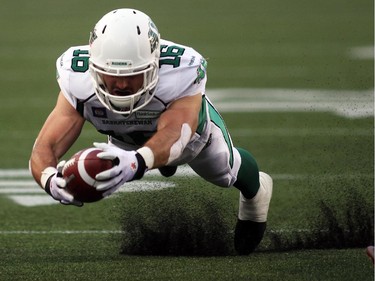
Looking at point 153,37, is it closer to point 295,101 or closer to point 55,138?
point 55,138

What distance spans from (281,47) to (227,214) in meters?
8.92

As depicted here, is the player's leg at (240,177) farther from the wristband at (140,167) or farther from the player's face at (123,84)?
the wristband at (140,167)

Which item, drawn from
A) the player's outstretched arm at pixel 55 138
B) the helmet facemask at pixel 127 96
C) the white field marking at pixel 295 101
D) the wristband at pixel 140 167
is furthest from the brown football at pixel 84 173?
the white field marking at pixel 295 101

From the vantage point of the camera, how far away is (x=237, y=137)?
9.97 m

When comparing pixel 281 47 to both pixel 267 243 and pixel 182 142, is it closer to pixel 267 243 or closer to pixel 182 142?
pixel 267 243

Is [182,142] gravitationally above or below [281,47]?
above

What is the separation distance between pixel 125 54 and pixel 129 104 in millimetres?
227

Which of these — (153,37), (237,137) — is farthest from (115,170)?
(237,137)

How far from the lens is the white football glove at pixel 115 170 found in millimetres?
4805

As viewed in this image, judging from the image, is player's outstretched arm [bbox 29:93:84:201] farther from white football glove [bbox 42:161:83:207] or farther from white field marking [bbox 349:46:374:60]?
white field marking [bbox 349:46:374:60]

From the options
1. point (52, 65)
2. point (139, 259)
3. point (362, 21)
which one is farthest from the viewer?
point (362, 21)

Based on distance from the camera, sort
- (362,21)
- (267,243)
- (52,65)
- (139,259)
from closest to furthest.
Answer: (139,259) → (267,243) → (52,65) → (362,21)

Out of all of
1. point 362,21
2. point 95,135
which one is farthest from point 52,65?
point 362,21

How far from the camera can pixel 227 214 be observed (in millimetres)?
6652
